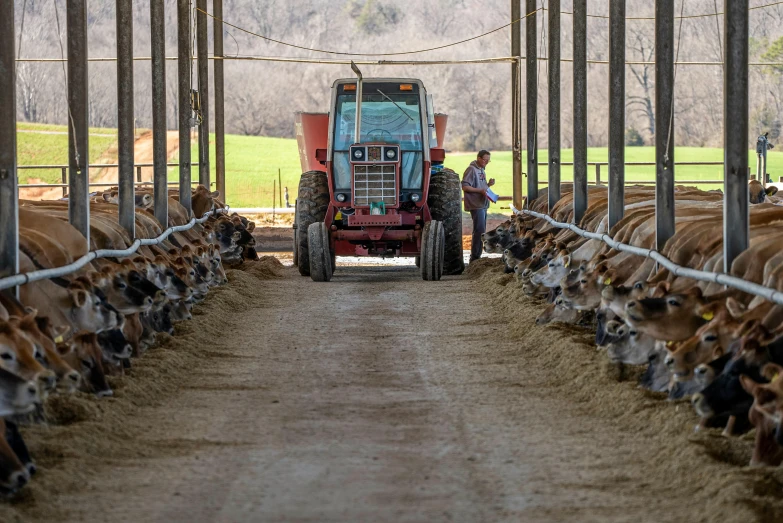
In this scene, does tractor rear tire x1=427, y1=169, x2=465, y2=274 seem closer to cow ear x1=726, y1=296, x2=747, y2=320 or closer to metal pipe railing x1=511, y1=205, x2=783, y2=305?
metal pipe railing x1=511, y1=205, x2=783, y2=305

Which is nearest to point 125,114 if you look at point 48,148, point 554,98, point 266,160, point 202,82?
point 554,98

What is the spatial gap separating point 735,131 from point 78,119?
7.02 m

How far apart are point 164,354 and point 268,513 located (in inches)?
199

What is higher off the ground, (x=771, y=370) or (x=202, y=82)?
(x=202, y=82)

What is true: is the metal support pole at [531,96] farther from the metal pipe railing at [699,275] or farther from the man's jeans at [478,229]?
the metal pipe railing at [699,275]

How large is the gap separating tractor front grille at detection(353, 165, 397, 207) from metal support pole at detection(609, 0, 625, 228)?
12.5ft

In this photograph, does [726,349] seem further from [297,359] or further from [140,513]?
[297,359]

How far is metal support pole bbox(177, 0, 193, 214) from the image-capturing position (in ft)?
68.4

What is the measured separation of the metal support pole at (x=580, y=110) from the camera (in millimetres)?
17547

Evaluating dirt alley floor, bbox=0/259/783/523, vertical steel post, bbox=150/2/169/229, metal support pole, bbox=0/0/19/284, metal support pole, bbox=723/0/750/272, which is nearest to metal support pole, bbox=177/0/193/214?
vertical steel post, bbox=150/2/169/229

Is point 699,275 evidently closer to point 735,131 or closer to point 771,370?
point 735,131

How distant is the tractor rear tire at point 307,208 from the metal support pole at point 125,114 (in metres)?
3.29

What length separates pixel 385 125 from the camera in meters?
19.5

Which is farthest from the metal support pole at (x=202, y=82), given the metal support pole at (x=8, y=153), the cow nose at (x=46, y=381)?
the cow nose at (x=46, y=381)
